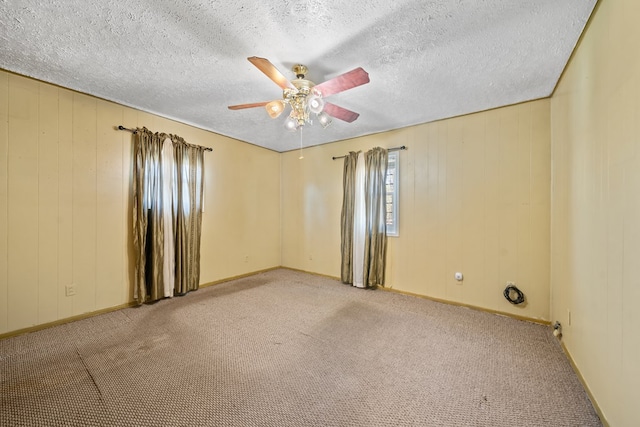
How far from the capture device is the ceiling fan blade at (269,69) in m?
1.54

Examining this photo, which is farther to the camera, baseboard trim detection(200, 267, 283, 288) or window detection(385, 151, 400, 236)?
baseboard trim detection(200, 267, 283, 288)

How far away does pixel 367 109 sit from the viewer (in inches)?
117

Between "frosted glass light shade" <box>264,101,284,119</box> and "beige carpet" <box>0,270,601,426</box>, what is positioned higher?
"frosted glass light shade" <box>264,101,284,119</box>

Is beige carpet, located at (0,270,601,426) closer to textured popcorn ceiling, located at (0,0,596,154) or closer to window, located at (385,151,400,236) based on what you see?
window, located at (385,151,400,236)

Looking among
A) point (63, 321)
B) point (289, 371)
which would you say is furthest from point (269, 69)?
point (63, 321)

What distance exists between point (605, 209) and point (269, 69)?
2189 mm

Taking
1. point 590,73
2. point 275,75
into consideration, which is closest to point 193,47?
point 275,75

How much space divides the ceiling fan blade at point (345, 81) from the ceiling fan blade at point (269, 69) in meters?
0.24

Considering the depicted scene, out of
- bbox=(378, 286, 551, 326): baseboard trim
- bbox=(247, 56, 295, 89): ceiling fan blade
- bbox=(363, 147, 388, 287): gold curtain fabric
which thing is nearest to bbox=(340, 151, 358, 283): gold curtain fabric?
bbox=(363, 147, 388, 287): gold curtain fabric

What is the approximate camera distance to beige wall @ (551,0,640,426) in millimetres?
1119

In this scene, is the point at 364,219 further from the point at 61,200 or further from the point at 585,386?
the point at 61,200

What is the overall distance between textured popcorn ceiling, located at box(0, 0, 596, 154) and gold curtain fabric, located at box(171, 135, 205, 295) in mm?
808

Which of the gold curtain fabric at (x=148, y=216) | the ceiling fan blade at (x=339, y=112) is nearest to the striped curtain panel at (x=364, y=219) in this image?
the ceiling fan blade at (x=339, y=112)

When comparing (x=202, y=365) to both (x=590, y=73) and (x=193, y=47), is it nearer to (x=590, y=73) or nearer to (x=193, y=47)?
(x=193, y=47)
